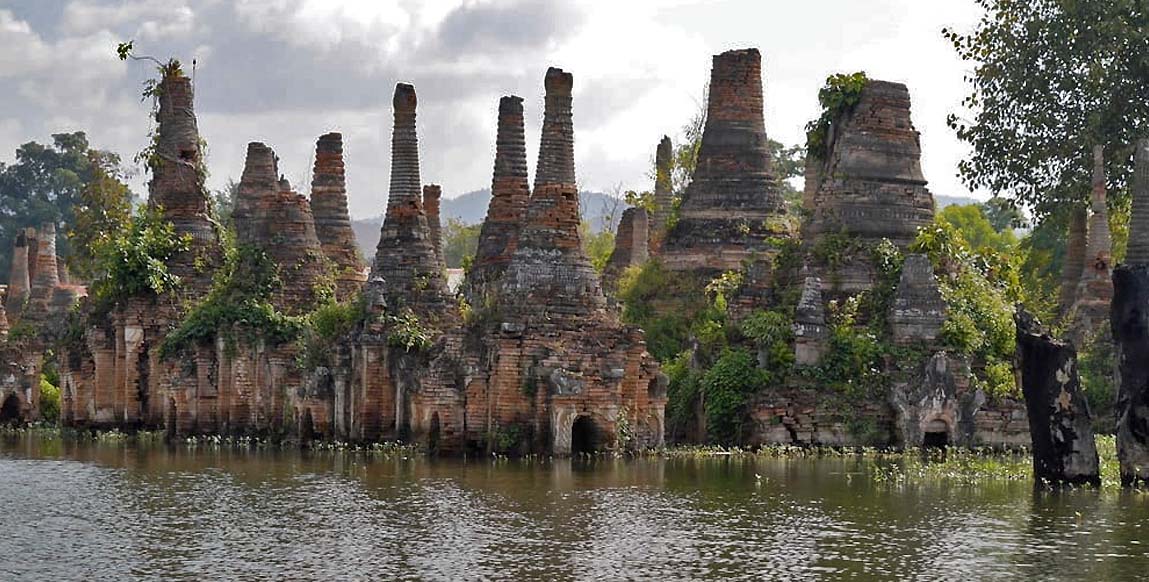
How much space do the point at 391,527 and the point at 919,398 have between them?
15.1m

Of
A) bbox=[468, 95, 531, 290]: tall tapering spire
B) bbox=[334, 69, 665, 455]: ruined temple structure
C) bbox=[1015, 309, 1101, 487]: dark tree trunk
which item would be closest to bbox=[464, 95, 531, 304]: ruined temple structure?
bbox=[468, 95, 531, 290]: tall tapering spire

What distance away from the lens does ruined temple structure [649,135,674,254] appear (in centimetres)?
5253

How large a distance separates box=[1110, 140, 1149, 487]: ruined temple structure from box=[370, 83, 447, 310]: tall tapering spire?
50.4 ft

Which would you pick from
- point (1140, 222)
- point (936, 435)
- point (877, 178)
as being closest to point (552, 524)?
point (936, 435)

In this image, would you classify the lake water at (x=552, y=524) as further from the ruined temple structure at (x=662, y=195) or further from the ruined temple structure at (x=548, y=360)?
the ruined temple structure at (x=662, y=195)

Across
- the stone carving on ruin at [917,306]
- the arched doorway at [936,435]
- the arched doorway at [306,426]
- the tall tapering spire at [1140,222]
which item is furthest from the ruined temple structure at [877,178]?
the arched doorway at [306,426]

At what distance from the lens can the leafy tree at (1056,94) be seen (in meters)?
46.9

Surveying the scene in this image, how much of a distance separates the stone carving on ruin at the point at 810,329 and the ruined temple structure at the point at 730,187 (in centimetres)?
564

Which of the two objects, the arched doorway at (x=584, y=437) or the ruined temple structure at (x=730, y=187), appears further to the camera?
the ruined temple structure at (x=730, y=187)

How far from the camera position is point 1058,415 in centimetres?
2909

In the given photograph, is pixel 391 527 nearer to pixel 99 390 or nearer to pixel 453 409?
pixel 453 409

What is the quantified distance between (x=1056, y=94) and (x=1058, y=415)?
69.5ft

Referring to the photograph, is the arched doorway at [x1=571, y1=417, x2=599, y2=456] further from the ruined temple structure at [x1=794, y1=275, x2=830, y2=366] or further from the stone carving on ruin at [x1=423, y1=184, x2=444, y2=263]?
the stone carving on ruin at [x1=423, y1=184, x2=444, y2=263]

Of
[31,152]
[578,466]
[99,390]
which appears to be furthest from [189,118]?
[31,152]
